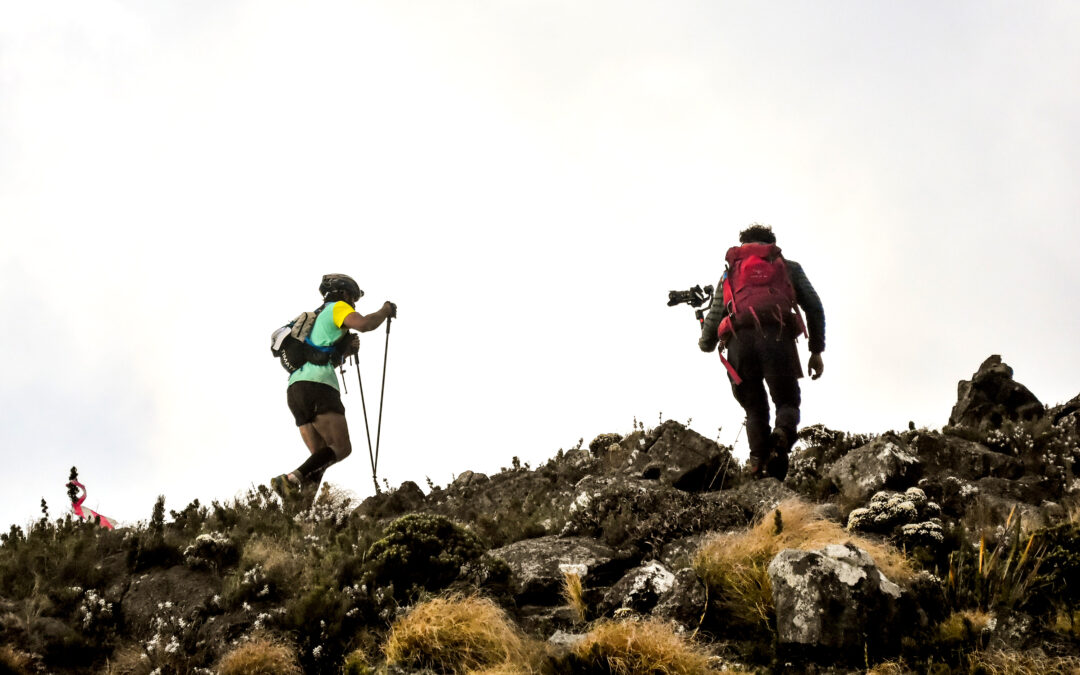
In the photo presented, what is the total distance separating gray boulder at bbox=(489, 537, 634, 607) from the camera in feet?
33.5

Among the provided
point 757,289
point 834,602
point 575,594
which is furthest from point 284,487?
point 834,602

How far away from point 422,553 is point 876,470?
5.88m

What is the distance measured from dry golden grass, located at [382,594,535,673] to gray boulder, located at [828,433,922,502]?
5.67 meters

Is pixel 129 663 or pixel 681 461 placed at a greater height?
pixel 681 461

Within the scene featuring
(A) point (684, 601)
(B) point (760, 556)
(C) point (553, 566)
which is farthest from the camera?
(C) point (553, 566)

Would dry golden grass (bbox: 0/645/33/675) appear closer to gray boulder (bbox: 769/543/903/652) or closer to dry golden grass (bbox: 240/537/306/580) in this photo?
dry golden grass (bbox: 240/537/306/580)

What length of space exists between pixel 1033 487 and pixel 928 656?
5.73 m

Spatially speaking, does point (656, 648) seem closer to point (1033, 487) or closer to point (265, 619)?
point (265, 619)

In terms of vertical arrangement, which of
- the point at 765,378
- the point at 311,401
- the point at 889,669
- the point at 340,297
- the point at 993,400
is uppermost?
the point at 340,297

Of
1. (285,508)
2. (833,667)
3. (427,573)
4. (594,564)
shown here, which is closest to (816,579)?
(833,667)

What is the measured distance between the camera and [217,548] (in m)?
11.3

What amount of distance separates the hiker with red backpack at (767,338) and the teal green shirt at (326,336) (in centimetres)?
592

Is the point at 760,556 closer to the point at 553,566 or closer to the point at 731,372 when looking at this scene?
the point at 553,566

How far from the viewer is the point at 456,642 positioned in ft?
27.9
